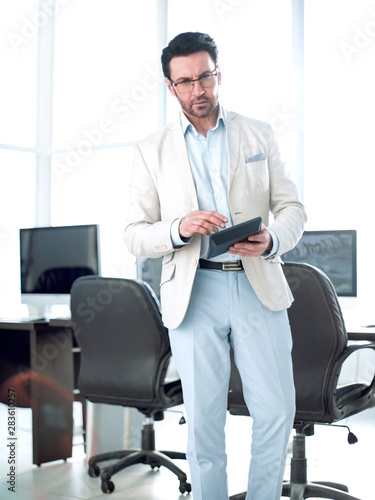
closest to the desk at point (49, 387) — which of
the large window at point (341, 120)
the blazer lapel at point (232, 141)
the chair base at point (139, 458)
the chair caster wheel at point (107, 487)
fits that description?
the chair base at point (139, 458)

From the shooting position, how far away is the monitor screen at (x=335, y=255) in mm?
3885

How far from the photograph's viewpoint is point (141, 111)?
676 centimetres

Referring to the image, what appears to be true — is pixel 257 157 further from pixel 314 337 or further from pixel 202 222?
pixel 314 337

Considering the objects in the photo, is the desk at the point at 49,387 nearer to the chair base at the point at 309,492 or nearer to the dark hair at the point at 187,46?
the chair base at the point at 309,492

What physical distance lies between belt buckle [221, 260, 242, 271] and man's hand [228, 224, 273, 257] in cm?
11

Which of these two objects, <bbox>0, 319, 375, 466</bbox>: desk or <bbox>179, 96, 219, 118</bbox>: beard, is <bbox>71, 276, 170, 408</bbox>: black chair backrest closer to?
<bbox>0, 319, 375, 466</bbox>: desk

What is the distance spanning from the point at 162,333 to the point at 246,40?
3.63 metres

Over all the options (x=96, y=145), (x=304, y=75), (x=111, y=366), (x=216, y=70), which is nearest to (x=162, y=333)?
(x=111, y=366)

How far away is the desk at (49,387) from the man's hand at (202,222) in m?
2.01

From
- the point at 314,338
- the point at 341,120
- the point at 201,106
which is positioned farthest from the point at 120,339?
the point at 341,120

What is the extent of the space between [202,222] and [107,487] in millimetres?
1938

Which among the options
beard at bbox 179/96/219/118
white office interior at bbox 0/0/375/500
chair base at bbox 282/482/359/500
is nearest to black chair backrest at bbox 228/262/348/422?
chair base at bbox 282/482/359/500

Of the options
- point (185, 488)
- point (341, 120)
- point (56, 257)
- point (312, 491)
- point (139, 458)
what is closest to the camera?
point (312, 491)

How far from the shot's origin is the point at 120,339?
3.29 meters
